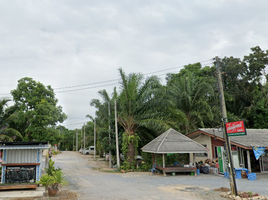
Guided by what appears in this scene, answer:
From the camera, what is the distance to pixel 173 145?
17609mm

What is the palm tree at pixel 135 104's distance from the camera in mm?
20969

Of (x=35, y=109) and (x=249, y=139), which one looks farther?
(x=35, y=109)

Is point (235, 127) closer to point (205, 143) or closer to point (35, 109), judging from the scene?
point (205, 143)

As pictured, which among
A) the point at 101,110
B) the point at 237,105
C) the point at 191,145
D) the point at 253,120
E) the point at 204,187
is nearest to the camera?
the point at 204,187

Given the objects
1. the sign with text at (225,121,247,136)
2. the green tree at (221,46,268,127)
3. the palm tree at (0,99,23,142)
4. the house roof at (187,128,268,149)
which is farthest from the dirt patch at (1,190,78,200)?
the green tree at (221,46,268,127)

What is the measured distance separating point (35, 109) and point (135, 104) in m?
11.5

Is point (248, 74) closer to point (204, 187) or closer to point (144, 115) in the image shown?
point (144, 115)

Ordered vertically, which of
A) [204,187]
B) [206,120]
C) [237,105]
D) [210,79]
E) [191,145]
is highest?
[210,79]

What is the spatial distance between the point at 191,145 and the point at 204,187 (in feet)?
17.8

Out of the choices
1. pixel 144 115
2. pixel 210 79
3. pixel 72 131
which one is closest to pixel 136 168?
pixel 144 115

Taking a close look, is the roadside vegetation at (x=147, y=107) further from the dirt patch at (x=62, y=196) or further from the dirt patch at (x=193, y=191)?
the dirt patch at (x=62, y=196)

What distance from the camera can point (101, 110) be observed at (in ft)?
86.9

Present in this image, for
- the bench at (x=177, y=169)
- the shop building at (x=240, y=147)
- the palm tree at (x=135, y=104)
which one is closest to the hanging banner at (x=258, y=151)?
the shop building at (x=240, y=147)

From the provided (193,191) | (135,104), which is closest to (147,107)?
(135,104)
